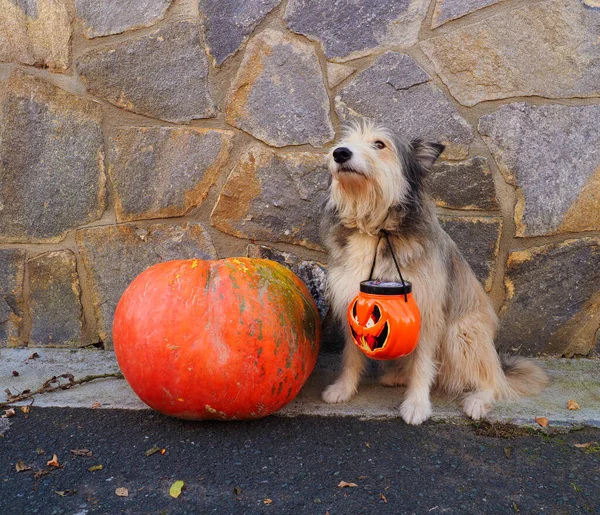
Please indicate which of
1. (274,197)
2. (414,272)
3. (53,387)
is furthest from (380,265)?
(53,387)

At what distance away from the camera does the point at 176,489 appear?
1.96 m

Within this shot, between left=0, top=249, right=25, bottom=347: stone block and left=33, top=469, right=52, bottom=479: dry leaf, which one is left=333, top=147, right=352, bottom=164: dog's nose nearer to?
left=33, top=469, right=52, bottom=479: dry leaf

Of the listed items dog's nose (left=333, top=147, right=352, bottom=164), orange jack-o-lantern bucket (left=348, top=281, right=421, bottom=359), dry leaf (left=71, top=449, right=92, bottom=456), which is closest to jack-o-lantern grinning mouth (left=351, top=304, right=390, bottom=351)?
orange jack-o-lantern bucket (left=348, top=281, right=421, bottom=359)

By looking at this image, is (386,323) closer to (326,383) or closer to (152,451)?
(326,383)

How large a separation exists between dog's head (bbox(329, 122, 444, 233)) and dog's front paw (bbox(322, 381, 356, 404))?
924mm

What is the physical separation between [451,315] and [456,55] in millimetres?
1652

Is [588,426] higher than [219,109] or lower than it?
A: lower

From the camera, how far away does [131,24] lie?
318 cm

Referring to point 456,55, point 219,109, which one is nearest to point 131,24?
point 219,109

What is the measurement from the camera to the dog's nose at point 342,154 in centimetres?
238

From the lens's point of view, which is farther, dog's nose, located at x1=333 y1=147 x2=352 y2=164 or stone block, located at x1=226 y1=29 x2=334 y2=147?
stone block, located at x1=226 y1=29 x2=334 y2=147

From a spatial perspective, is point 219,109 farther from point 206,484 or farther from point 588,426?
point 588,426

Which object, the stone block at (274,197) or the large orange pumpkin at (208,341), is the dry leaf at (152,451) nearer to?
the large orange pumpkin at (208,341)

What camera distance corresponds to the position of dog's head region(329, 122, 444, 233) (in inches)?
95.1
